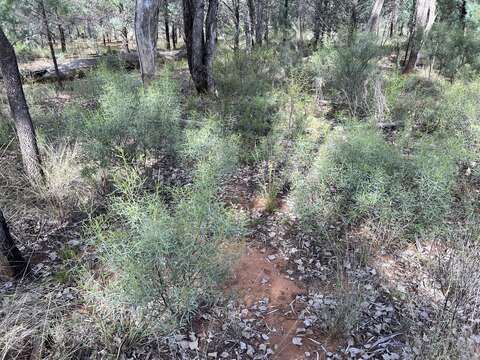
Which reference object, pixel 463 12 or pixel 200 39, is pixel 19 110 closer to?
pixel 200 39

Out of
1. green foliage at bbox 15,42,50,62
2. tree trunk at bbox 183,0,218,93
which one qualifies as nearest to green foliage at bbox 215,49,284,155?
tree trunk at bbox 183,0,218,93

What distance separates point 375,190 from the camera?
4.00 m

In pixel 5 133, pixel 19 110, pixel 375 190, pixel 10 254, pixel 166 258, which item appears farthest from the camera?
pixel 5 133

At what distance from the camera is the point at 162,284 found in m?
2.73

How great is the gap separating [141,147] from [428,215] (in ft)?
13.1

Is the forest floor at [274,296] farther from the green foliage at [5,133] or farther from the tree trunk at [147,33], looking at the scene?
the tree trunk at [147,33]

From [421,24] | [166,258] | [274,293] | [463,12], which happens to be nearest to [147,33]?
[166,258]

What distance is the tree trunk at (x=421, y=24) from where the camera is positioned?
11.0m

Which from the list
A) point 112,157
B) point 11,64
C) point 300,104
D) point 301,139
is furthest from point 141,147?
point 300,104

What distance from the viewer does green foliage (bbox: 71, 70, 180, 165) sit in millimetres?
4568

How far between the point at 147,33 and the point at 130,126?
309 centimetres

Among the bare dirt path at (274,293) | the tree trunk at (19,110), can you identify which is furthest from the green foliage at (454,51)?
the tree trunk at (19,110)

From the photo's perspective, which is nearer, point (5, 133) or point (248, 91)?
point (5, 133)

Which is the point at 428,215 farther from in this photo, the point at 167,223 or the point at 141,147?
the point at 141,147
